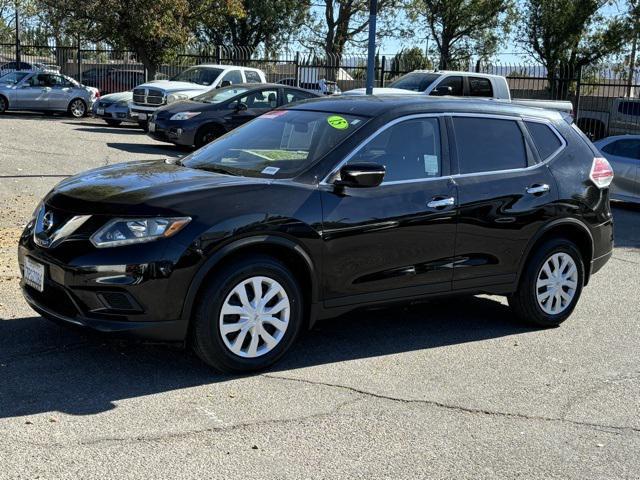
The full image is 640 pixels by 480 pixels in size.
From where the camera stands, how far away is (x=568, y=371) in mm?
5871

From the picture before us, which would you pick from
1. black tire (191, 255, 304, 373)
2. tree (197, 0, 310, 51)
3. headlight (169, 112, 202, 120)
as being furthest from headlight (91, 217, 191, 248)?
tree (197, 0, 310, 51)

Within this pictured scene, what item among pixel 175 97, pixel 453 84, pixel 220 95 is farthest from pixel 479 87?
pixel 175 97

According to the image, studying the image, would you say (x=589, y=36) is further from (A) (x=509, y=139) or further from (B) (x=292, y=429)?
(B) (x=292, y=429)

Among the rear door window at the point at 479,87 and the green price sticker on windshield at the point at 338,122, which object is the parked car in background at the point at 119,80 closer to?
the rear door window at the point at 479,87

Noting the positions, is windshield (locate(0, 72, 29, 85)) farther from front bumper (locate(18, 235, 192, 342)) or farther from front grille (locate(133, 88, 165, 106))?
front bumper (locate(18, 235, 192, 342))

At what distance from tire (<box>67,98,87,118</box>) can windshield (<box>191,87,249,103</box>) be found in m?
9.22

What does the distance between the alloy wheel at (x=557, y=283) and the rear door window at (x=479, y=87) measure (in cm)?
1289

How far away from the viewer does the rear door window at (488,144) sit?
20.5 feet

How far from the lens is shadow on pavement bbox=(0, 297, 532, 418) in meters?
4.78

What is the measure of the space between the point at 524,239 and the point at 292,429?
9.27ft

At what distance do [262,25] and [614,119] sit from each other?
91.0 ft

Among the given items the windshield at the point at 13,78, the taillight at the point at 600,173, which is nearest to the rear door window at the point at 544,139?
the taillight at the point at 600,173

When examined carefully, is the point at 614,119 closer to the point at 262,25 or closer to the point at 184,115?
the point at 184,115

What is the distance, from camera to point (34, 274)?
17.1 feet
